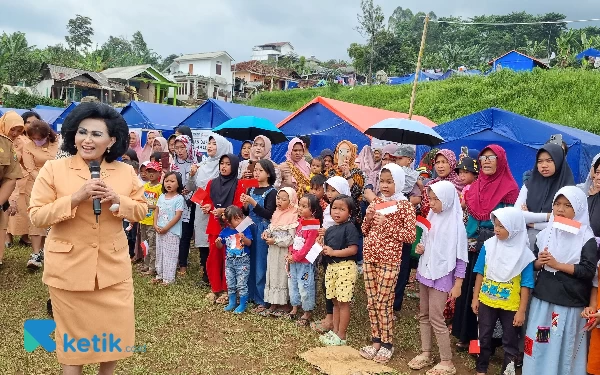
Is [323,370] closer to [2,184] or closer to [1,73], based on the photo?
[2,184]

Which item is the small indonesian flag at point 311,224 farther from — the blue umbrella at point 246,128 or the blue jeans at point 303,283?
the blue umbrella at point 246,128

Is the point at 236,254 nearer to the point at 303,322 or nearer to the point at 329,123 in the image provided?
the point at 303,322

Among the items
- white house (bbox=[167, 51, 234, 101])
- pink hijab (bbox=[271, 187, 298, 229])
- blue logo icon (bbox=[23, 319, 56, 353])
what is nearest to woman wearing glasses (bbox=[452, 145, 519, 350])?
pink hijab (bbox=[271, 187, 298, 229])

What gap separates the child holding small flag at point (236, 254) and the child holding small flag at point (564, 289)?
2703 millimetres

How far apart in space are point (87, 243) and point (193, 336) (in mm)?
2149

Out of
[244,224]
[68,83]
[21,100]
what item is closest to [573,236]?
[244,224]

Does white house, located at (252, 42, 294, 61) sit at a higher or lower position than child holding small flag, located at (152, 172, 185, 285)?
higher

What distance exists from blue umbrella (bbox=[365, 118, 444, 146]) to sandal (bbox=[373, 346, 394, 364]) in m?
2.85

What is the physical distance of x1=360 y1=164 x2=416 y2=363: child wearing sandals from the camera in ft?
12.3

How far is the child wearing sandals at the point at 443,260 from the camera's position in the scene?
11.7ft

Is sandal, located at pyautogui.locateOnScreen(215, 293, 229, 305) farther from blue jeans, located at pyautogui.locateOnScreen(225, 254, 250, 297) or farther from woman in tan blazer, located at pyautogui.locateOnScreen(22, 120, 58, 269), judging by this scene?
woman in tan blazer, located at pyautogui.locateOnScreen(22, 120, 58, 269)

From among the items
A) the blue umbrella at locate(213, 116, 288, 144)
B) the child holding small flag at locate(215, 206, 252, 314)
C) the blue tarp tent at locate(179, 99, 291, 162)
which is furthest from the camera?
the blue tarp tent at locate(179, 99, 291, 162)

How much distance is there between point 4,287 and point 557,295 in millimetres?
5329

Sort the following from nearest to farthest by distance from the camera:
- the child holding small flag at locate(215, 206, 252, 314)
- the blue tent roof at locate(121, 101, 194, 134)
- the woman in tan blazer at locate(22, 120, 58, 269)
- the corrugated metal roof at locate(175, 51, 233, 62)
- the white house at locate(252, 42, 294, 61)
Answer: the child holding small flag at locate(215, 206, 252, 314) → the woman in tan blazer at locate(22, 120, 58, 269) → the blue tent roof at locate(121, 101, 194, 134) → the corrugated metal roof at locate(175, 51, 233, 62) → the white house at locate(252, 42, 294, 61)
